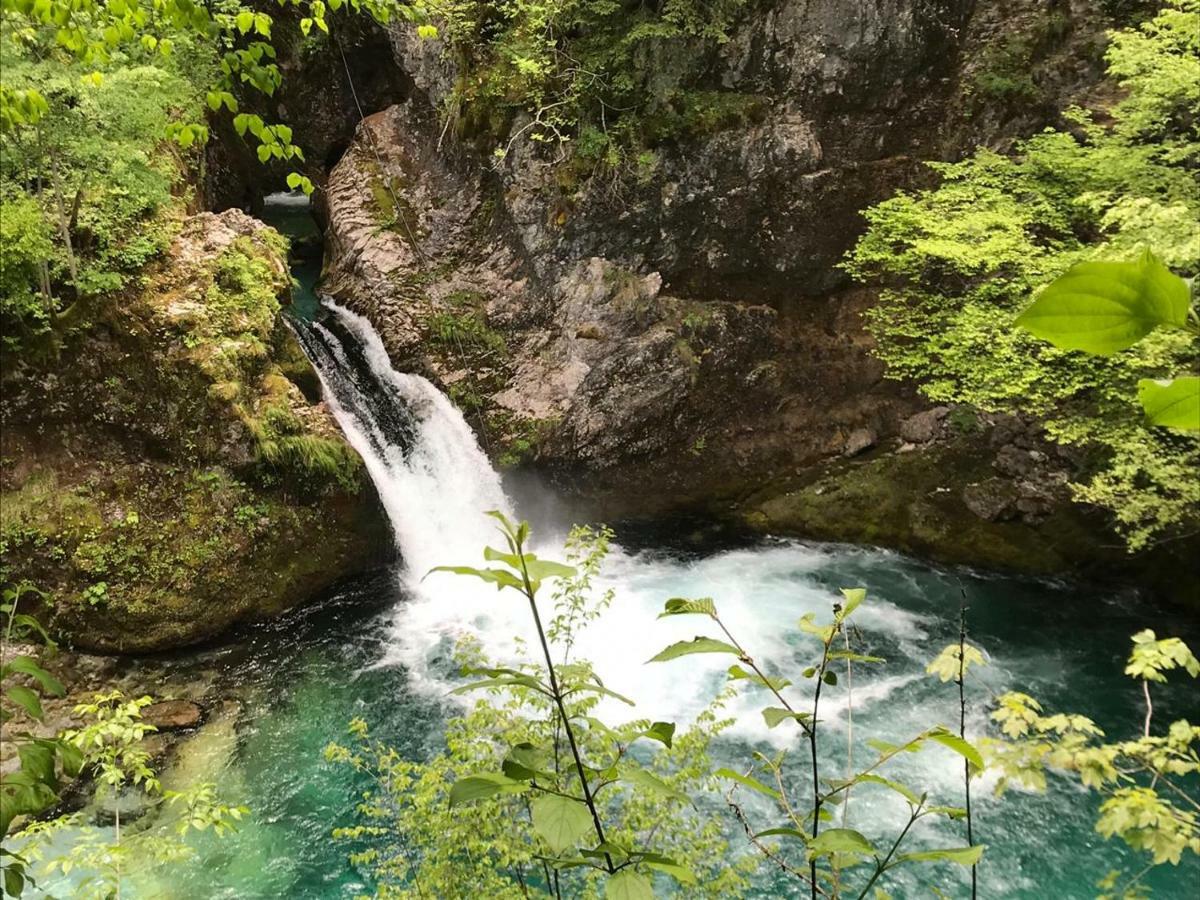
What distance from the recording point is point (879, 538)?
936 centimetres

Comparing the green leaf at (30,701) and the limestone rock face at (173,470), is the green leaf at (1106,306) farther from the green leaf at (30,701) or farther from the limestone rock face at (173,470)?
the limestone rock face at (173,470)

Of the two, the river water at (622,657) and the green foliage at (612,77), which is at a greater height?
the green foliage at (612,77)

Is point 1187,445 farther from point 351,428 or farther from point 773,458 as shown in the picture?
point 351,428

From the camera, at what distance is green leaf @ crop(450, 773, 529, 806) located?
100cm

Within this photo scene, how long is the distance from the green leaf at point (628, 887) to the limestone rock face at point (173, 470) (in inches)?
306

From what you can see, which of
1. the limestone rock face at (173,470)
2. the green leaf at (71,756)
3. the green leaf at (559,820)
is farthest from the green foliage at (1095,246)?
the limestone rock face at (173,470)

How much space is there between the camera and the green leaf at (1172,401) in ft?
1.81

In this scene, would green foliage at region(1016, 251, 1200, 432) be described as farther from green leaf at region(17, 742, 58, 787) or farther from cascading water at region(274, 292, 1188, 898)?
cascading water at region(274, 292, 1188, 898)

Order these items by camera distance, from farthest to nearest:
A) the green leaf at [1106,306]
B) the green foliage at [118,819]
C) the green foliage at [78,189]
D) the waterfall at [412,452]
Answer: the waterfall at [412,452]
the green foliage at [78,189]
the green foliage at [118,819]
the green leaf at [1106,306]

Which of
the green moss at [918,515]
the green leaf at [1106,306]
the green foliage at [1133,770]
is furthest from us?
the green moss at [918,515]

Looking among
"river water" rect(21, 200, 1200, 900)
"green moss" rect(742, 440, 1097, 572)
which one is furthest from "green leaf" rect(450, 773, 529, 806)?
"green moss" rect(742, 440, 1097, 572)

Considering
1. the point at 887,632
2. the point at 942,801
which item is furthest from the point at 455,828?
the point at 887,632

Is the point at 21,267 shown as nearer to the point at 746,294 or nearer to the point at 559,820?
the point at 746,294

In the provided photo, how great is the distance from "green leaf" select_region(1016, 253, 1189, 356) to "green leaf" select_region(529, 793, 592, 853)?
2.51 ft
